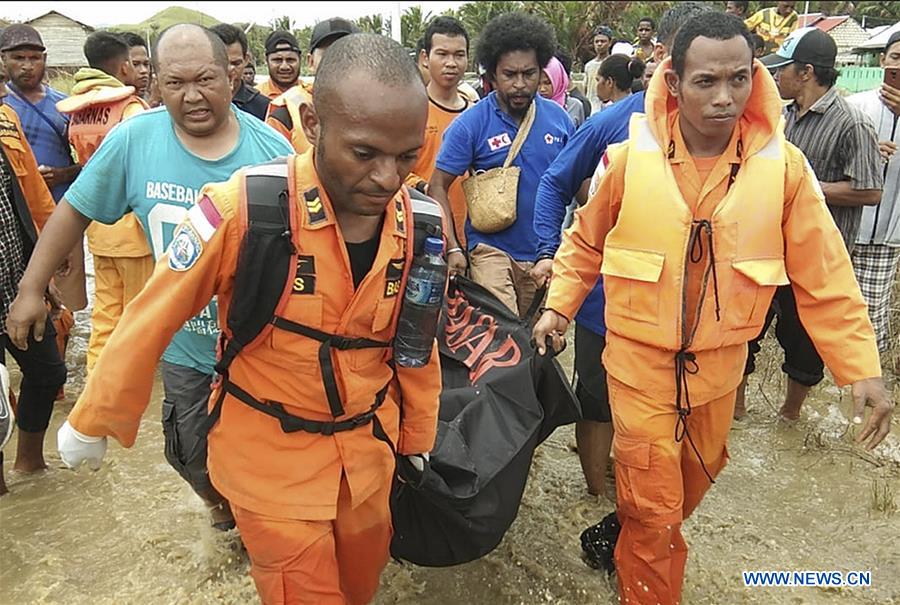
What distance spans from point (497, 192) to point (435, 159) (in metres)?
0.52

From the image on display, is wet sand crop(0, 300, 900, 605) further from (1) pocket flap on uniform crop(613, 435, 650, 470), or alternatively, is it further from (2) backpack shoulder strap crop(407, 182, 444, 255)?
(2) backpack shoulder strap crop(407, 182, 444, 255)

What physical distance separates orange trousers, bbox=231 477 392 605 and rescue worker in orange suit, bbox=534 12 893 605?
105cm

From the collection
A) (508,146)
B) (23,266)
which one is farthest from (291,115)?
(23,266)

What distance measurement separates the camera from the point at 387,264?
201cm

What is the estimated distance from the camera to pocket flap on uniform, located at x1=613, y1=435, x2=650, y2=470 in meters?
2.68

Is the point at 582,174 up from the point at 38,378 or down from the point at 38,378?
up

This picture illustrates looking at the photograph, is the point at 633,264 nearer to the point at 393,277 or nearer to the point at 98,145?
the point at 393,277

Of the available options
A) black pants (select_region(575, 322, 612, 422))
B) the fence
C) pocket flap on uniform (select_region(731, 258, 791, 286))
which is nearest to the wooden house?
the fence

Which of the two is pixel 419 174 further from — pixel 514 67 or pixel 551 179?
pixel 551 179

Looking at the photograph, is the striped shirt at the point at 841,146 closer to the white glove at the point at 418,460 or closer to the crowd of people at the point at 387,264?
the crowd of people at the point at 387,264

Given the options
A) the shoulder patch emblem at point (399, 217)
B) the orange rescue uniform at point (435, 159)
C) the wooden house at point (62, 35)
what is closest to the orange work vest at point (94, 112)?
the orange rescue uniform at point (435, 159)

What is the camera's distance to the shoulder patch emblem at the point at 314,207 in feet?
6.20

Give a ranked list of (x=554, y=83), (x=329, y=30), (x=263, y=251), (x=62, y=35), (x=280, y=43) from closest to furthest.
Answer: (x=263, y=251), (x=329, y=30), (x=280, y=43), (x=554, y=83), (x=62, y=35)

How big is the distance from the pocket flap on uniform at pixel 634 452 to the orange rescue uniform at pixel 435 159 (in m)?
1.85
